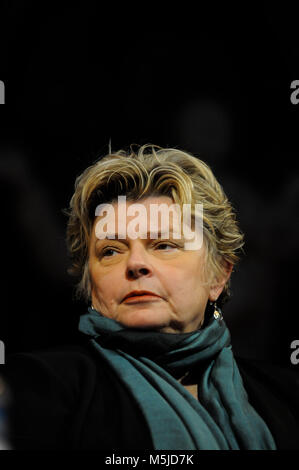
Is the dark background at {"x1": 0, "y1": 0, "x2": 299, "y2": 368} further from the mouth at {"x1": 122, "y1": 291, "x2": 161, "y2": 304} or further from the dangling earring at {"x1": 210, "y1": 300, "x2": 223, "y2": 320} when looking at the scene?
the mouth at {"x1": 122, "y1": 291, "x2": 161, "y2": 304}

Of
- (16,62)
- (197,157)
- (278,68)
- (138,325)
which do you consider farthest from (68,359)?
(278,68)

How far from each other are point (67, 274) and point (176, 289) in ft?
1.60

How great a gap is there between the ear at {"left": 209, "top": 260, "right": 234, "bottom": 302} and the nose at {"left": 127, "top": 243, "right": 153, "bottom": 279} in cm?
31

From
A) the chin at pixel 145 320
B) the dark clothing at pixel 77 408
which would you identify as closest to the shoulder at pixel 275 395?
the dark clothing at pixel 77 408

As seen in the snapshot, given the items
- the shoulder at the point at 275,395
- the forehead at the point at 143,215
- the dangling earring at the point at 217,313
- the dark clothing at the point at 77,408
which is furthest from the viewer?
the dangling earring at the point at 217,313

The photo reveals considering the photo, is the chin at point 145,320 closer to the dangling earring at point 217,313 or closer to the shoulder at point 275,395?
the dangling earring at point 217,313

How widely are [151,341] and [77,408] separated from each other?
32cm

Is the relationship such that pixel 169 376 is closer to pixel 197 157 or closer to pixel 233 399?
pixel 233 399

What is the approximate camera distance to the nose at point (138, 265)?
189cm

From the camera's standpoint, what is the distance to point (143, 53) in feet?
7.28

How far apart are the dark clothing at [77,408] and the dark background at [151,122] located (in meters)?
0.31

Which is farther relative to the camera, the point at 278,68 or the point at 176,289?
the point at 278,68

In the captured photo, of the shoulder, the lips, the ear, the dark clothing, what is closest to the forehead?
the lips
